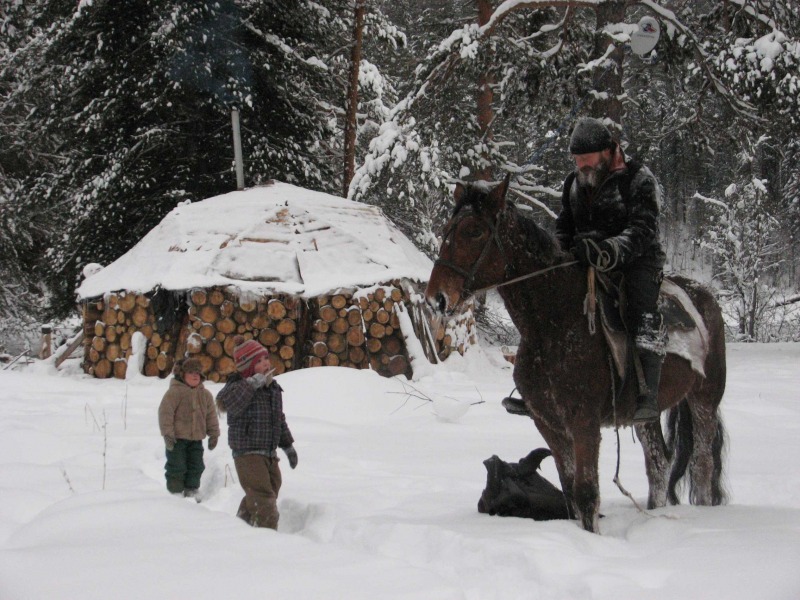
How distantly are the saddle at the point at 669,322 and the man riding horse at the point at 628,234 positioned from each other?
0.07 metres

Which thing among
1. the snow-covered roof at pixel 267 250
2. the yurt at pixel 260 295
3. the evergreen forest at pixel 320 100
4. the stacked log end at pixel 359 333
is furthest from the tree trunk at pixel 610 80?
the stacked log end at pixel 359 333

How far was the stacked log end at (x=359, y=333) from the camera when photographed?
30.9 ft

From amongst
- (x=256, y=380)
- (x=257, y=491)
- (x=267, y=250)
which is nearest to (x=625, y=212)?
(x=256, y=380)

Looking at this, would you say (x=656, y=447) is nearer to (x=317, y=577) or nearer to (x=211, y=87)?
(x=317, y=577)

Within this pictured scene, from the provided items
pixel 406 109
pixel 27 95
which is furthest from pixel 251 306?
pixel 27 95

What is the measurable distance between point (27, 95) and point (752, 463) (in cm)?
1629

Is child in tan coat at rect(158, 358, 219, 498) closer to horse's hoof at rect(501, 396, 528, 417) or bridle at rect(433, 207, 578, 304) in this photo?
horse's hoof at rect(501, 396, 528, 417)

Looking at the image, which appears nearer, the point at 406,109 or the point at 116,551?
the point at 116,551

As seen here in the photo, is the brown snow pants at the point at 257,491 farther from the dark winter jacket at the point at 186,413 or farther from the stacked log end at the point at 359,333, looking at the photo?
the stacked log end at the point at 359,333

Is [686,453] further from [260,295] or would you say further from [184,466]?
[260,295]

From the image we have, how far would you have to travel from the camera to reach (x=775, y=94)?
10000mm

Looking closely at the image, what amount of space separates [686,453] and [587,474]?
144 cm

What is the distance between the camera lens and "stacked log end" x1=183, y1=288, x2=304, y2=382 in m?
9.09

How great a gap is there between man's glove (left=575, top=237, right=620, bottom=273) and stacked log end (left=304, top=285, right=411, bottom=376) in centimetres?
629
